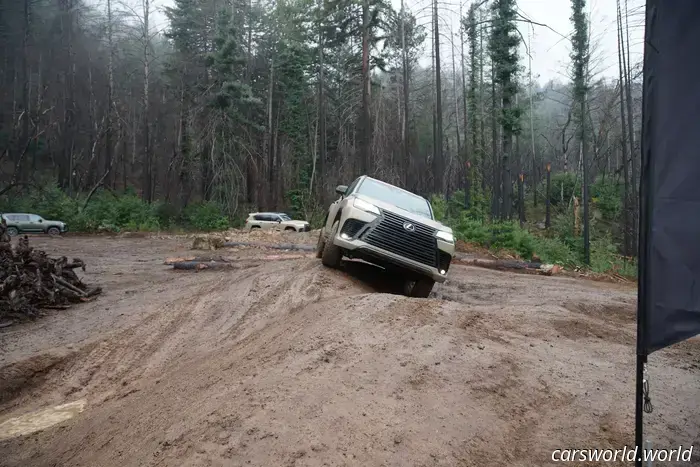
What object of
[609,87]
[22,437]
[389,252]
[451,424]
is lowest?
[22,437]

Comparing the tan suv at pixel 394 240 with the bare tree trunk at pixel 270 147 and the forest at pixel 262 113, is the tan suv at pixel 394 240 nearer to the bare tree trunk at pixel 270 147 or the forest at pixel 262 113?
the forest at pixel 262 113

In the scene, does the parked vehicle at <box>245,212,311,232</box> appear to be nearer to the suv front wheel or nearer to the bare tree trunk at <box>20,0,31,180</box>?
the bare tree trunk at <box>20,0,31,180</box>

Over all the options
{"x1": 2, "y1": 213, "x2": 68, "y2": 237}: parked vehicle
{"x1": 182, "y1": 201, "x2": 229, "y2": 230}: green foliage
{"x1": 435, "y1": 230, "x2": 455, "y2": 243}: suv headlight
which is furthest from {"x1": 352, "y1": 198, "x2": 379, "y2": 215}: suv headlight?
{"x1": 182, "y1": 201, "x2": 229, "y2": 230}: green foliage

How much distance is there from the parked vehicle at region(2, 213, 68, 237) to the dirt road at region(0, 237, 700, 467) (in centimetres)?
2190

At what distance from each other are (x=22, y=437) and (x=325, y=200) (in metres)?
30.8

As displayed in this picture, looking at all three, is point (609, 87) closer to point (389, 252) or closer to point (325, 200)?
point (325, 200)

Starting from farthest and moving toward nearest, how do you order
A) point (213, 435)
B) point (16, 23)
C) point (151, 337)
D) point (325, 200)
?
point (16, 23) < point (325, 200) < point (151, 337) < point (213, 435)

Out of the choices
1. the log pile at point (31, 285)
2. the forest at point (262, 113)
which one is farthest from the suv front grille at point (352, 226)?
the forest at point (262, 113)

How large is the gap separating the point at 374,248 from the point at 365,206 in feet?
2.45

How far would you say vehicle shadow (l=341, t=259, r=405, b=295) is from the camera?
9.36m

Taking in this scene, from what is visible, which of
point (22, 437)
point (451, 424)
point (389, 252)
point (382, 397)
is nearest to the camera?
point (451, 424)

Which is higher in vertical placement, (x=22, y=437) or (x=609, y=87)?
(x=609, y=87)

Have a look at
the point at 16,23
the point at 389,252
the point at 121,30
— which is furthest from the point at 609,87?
the point at 16,23

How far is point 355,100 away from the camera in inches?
1284
